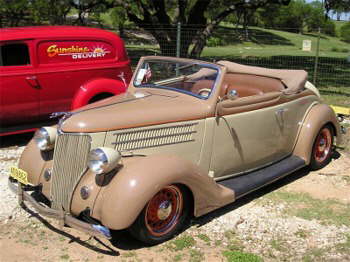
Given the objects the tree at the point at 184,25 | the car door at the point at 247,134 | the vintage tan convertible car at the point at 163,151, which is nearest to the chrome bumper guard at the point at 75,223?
the vintage tan convertible car at the point at 163,151

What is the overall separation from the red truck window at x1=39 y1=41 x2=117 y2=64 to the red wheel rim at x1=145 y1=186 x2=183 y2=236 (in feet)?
12.7

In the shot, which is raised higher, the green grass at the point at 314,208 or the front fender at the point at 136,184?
the front fender at the point at 136,184

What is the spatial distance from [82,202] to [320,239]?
2.31m

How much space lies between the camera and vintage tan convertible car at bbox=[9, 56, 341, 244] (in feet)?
12.0

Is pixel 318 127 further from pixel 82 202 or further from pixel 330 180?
pixel 82 202

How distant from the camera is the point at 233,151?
4.72 metres

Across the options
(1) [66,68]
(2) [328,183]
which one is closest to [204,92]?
(2) [328,183]

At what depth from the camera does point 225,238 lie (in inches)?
164

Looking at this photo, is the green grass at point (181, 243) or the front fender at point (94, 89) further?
the front fender at point (94, 89)

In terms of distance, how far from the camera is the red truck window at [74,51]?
680 cm

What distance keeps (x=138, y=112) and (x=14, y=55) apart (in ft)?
11.2

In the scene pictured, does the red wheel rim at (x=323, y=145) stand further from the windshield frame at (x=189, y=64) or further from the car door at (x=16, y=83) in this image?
the car door at (x=16, y=83)

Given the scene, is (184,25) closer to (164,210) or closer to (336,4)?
(336,4)

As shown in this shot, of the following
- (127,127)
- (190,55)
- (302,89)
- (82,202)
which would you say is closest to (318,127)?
(302,89)
